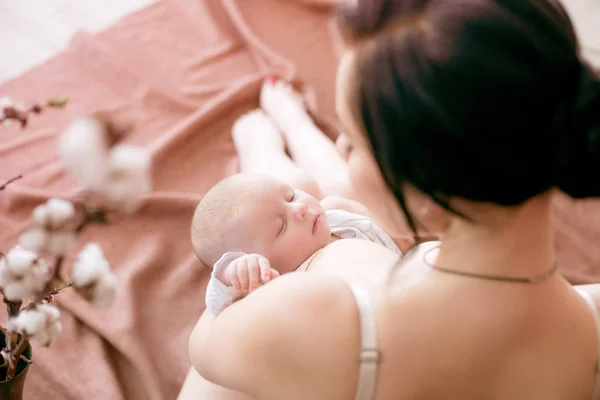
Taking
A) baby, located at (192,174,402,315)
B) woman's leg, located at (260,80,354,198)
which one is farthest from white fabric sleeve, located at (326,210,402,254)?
woman's leg, located at (260,80,354,198)

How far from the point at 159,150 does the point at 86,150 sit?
3.46ft

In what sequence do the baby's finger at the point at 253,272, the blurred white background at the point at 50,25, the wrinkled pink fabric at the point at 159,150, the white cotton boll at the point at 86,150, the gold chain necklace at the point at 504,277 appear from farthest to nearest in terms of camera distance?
the blurred white background at the point at 50,25
the wrinkled pink fabric at the point at 159,150
the baby's finger at the point at 253,272
the gold chain necklace at the point at 504,277
the white cotton boll at the point at 86,150

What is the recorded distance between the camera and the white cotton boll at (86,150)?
43 cm

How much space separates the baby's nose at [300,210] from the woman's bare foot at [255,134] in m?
0.41

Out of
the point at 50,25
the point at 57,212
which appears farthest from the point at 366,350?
the point at 50,25

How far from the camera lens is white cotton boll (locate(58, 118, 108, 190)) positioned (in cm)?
43

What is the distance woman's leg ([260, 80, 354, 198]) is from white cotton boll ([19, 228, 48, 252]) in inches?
36.5

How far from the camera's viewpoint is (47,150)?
1484 millimetres

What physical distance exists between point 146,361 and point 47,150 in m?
0.66

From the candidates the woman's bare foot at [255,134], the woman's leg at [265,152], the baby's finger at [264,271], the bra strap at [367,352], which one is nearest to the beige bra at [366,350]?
the bra strap at [367,352]

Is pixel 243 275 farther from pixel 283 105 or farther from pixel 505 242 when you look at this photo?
pixel 283 105

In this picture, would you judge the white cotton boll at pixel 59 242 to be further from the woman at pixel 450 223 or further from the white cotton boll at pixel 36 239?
the woman at pixel 450 223

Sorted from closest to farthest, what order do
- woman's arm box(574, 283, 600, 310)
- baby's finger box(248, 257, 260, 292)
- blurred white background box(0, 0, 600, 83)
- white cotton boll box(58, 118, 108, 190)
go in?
white cotton boll box(58, 118, 108, 190) → woman's arm box(574, 283, 600, 310) → baby's finger box(248, 257, 260, 292) → blurred white background box(0, 0, 600, 83)

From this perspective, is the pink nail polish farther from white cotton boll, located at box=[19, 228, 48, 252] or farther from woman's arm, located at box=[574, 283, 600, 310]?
white cotton boll, located at box=[19, 228, 48, 252]
